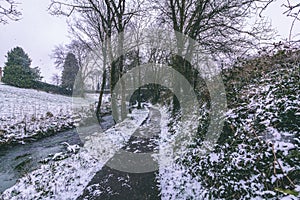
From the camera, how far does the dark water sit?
527 cm

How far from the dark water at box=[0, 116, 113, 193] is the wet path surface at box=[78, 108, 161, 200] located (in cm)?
253

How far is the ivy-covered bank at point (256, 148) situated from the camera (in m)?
2.38

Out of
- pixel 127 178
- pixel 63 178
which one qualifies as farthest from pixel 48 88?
pixel 127 178

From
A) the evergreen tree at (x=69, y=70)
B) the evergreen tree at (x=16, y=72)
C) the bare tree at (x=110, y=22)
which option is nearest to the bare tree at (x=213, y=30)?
the bare tree at (x=110, y=22)

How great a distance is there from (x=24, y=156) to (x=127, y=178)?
505 cm

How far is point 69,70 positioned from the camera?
33.9 metres

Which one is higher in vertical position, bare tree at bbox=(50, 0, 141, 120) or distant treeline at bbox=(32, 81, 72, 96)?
bare tree at bbox=(50, 0, 141, 120)

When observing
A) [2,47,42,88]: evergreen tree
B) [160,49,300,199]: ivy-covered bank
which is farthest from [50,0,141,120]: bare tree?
[2,47,42,88]: evergreen tree

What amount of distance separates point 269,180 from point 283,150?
0.48 metres

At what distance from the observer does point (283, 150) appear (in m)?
2.49

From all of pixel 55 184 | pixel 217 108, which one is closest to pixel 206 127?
pixel 217 108

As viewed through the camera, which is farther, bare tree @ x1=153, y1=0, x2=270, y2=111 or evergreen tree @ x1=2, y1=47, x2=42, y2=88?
evergreen tree @ x1=2, y1=47, x2=42, y2=88

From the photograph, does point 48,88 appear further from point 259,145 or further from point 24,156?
point 259,145

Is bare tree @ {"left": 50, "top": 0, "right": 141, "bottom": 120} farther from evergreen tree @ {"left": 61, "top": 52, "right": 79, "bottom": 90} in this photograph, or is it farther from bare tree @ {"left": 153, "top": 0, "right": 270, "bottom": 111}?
evergreen tree @ {"left": 61, "top": 52, "right": 79, "bottom": 90}
